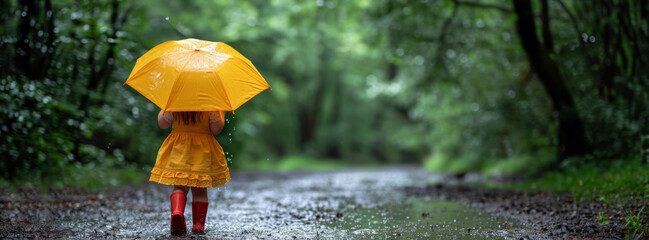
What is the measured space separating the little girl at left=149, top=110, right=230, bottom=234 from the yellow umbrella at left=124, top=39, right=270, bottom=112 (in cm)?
31

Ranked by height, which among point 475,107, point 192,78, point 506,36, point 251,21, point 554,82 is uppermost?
point 251,21

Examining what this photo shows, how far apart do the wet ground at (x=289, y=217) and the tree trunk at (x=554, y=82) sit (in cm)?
310

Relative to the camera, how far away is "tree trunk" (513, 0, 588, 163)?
10750 millimetres

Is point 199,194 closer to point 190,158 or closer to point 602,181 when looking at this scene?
point 190,158

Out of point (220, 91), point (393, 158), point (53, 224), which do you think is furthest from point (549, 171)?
point (393, 158)

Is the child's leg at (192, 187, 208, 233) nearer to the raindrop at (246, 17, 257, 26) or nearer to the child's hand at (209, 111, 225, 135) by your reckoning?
the child's hand at (209, 111, 225, 135)

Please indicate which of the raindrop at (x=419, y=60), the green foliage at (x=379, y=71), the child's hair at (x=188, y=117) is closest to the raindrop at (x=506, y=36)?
the green foliage at (x=379, y=71)

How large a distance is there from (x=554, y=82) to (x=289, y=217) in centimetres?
737

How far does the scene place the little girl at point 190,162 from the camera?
4852 mm

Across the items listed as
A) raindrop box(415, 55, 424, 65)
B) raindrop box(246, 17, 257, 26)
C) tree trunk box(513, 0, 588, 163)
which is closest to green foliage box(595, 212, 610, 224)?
tree trunk box(513, 0, 588, 163)

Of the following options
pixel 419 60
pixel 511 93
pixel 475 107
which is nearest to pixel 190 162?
pixel 419 60

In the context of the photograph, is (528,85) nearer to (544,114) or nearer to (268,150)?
(544,114)

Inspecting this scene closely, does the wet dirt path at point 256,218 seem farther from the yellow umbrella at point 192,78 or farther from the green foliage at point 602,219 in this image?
the yellow umbrella at point 192,78

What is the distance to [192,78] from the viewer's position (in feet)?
15.6
